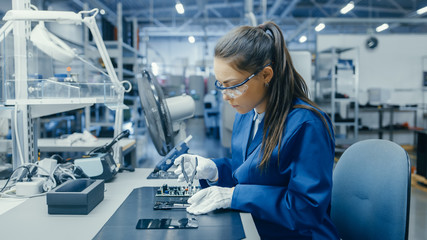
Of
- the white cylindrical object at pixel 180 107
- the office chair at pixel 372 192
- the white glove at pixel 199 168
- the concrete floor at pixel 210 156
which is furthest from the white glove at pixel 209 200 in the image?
the concrete floor at pixel 210 156

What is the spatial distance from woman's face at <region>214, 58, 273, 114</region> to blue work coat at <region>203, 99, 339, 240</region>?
0.42 ft

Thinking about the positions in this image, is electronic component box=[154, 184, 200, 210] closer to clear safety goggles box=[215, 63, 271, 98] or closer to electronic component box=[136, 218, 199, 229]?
electronic component box=[136, 218, 199, 229]

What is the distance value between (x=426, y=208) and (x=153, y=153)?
429 cm

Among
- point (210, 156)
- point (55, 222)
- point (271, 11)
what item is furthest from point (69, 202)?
Answer: point (271, 11)

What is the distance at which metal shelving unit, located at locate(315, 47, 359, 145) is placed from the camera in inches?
220

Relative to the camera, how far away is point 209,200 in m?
0.99

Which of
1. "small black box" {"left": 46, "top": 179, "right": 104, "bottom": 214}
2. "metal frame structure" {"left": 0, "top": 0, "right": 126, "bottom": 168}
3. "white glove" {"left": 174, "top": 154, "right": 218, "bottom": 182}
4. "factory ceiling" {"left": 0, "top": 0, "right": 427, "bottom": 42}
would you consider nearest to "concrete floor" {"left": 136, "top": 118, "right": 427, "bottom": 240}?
"white glove" {"left": 174, "top": 154, "right": 218, "bottom": 182}

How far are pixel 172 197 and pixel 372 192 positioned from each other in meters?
0.70

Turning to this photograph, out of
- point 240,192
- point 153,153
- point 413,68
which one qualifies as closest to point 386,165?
point 240,192

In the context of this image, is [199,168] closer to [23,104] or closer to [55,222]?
[55,222]

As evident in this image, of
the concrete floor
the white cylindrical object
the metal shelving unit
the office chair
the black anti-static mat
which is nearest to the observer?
the black anti-static mat

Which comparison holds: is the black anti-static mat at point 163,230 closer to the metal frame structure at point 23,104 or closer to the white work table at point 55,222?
Answer: the white work table at point 55,222

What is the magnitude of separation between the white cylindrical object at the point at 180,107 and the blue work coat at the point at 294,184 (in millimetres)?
623

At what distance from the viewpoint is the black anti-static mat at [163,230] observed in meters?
0.83
